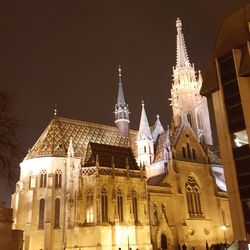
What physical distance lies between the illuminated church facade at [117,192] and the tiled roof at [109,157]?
0.12 m

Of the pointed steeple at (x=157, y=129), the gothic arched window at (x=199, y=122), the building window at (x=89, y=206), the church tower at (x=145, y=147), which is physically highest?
the gothic arched window at (x=199, y=122)

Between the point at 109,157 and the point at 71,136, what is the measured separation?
1084 centimetres

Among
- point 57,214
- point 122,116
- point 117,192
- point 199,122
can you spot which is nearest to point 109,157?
point 117,192

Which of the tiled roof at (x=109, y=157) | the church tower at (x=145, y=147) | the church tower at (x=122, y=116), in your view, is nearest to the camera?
the tiled roof at (x=109, y=157)

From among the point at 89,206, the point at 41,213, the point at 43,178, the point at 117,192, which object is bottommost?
the point at 89,206

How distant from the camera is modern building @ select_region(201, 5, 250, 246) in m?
26.1

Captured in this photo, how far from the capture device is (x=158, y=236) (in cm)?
3897

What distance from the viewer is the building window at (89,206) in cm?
3484

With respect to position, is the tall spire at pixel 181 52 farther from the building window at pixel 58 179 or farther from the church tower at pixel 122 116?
the building window at pixel 58 179

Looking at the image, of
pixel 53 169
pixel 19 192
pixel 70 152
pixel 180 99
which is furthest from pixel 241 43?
pixel 180 99

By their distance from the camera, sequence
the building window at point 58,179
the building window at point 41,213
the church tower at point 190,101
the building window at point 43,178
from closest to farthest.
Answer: the building window at point 41,213 → the building window at point 58,179 → the building window at point 43,178 → the church tower at point 190,101

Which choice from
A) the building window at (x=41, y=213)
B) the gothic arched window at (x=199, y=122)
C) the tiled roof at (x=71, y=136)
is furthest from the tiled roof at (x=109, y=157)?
the gothic arched window at (x=199, y=122)

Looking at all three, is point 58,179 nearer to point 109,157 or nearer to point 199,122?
point 109,157

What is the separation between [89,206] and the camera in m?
35.3
